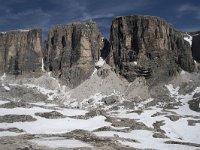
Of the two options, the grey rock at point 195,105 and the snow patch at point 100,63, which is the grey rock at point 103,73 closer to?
the snow patch at point 100,63

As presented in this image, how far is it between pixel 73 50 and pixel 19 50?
2914 cm

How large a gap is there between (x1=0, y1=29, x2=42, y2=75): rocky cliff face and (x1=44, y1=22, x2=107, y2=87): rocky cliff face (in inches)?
195

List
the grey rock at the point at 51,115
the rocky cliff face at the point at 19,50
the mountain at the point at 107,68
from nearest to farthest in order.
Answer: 1. the grey rock at the point at 51,115
2. the mountain at the point at 107,68
3. the rocky cliff face at the point at 19,50

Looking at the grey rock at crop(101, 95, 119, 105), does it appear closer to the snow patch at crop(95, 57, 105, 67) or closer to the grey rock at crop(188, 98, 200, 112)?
the grey rock at crop(188, 98, 200, 112)

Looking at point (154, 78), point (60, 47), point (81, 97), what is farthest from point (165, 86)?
point (60, 47)

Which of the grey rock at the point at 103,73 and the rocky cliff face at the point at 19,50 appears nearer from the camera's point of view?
the grey rock at the point at 103,73

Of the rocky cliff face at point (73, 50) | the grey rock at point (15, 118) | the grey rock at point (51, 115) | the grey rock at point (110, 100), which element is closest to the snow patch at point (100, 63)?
the rocky cliff face at point (73, 50)

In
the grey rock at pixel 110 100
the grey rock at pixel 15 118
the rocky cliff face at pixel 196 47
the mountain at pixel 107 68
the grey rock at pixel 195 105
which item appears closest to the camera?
the grey rock at pixel 15 118

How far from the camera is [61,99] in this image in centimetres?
14062

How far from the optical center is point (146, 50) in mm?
157125

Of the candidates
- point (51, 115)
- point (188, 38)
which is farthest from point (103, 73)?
point (51, 115)

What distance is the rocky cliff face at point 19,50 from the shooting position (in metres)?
173

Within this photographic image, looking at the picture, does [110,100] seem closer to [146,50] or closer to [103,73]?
[103,73]

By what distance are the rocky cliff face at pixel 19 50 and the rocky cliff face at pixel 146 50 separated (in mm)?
37389
